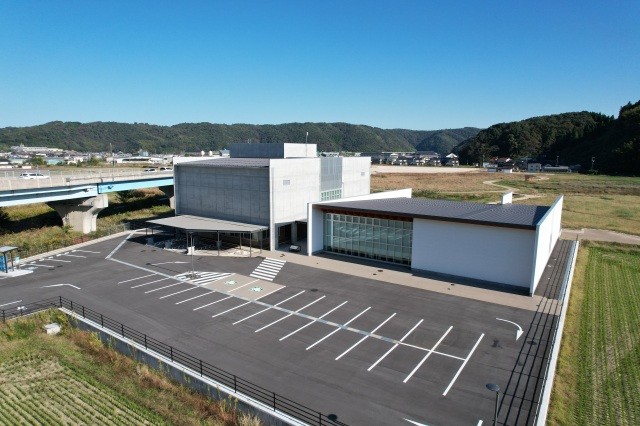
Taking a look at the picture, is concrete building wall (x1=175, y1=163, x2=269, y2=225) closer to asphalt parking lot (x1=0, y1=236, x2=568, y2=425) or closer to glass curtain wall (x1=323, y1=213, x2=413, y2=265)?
glass curtain wall (x1=323, y1=213, x2=413, y2=265)

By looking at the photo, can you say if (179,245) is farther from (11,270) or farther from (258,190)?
(11,270)

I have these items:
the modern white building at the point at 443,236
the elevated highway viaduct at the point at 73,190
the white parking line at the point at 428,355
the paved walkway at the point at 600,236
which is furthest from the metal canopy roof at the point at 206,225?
the paved walkway at the point at 600,236

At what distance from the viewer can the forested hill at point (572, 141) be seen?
122 m

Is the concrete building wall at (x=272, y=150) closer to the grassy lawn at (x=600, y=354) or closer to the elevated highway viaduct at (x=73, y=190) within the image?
the elevated highway viaduct at (x=73, y=190)

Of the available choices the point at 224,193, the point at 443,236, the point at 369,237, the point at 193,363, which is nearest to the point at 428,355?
the point at 193,363

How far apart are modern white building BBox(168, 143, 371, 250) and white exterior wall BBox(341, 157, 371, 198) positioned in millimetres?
126

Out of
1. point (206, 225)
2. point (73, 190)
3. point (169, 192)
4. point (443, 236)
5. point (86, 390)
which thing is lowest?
point (86, 390)

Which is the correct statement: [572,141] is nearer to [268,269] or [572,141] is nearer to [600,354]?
[268,269]

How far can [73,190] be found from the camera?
4109 cm

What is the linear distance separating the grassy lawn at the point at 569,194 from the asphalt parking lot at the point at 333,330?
119ft

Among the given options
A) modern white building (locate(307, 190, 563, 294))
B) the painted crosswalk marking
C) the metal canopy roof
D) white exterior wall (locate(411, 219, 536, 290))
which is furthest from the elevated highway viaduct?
white exterior wall (locate(411, 219, 536, 290))

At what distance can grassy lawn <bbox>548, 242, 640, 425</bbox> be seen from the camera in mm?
13875

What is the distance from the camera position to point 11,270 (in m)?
30.4

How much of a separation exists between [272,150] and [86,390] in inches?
1334
